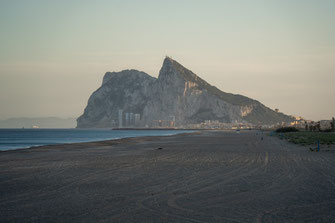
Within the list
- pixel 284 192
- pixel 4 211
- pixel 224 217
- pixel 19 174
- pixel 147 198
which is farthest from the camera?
pixel 19 174

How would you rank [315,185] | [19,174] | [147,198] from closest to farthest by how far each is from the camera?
[147,198] < [315,185] < [19,174]

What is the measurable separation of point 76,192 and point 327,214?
692 centimetres

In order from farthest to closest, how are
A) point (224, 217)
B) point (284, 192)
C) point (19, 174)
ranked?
1. point (19, 174)
2. point (284, 192)
3. point (224, 217)

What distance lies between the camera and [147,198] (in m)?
10.4

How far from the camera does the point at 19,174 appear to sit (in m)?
16.2

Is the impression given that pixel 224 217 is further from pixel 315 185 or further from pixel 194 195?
pixel 315 185

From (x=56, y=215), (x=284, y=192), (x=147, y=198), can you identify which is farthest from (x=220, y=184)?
(x=56, y=215)

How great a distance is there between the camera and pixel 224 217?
26.8 feet

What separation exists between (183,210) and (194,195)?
2040 mm

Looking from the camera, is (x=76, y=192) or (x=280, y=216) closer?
(x=280, y=216)

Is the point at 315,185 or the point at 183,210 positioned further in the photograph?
the point at 315,185

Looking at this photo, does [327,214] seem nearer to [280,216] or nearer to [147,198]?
[280,216]

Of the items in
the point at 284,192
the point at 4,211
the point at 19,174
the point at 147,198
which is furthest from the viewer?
the point at 19,174

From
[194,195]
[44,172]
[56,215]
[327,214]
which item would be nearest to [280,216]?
[327,214]
